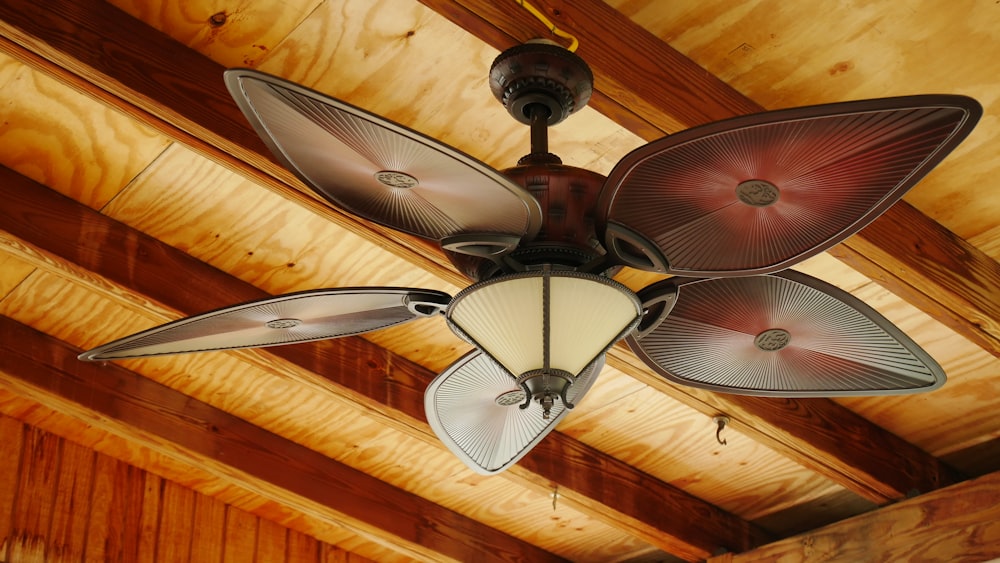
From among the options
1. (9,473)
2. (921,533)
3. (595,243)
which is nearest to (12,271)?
(9,473)

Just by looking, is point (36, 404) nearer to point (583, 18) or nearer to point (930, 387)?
point (583, 18)

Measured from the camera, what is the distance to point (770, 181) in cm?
152

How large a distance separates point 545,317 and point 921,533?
7.79 feet

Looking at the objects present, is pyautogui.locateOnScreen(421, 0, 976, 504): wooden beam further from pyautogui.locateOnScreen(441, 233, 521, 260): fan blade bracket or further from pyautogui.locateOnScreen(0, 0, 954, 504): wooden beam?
pyautogui.locateOnScreen(441, 233, 521, 260): fan blade bracket

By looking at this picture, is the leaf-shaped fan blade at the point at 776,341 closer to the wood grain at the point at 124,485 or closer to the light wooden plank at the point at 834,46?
the light wooden plank at the point at 834,46

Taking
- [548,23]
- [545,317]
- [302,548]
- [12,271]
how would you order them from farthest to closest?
[302,548]
[12,271]
[548,23]
[545,317]

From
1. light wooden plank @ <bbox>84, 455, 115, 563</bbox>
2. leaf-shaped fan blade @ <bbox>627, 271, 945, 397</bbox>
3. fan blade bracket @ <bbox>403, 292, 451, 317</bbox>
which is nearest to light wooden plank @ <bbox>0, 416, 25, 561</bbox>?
light wooden plank @ <bbox>84, 455, 115, 563</bbox>

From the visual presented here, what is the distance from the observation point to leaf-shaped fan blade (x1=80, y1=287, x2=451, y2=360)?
1.82 metres

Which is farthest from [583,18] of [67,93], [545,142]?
[67,93]

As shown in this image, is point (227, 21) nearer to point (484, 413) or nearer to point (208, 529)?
point (484, 413)

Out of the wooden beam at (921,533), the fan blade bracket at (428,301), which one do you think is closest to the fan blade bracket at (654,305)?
the fan blade bracket at (428,301)

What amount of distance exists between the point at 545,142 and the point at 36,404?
2.47 m

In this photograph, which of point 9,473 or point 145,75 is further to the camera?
point 9,473

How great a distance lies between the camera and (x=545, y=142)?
1871 mm
